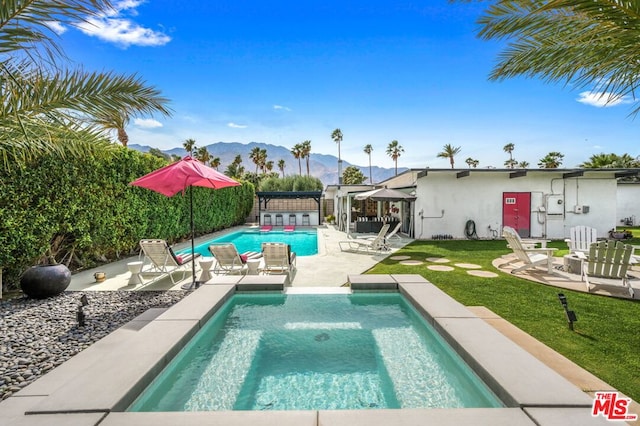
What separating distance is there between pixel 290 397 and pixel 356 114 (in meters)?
21.9

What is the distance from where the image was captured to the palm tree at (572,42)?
2.62 m

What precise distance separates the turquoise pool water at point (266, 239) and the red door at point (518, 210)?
9.86 meters

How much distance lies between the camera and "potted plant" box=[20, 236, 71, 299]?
5.71 metres

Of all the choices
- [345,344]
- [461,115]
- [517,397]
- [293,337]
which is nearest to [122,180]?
[293,337]

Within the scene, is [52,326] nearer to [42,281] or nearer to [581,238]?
[42,281]

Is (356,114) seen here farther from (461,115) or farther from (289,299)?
(289,299)

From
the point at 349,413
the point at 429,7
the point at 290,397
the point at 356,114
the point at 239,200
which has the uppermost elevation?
→ the point at 356,114

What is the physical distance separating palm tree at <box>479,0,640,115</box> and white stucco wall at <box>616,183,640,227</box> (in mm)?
25485

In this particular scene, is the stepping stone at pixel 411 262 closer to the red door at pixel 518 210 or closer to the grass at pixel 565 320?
the grass at pixel 565 320

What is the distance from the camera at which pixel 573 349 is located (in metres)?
3.65

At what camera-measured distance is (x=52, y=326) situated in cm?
457

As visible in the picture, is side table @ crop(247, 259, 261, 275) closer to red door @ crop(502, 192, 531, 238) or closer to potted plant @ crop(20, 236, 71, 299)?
potted plant @ crop(20, 236, 71, 299)

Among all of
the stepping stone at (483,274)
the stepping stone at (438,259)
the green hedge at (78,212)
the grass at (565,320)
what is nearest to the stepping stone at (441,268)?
the grass at (565,320)

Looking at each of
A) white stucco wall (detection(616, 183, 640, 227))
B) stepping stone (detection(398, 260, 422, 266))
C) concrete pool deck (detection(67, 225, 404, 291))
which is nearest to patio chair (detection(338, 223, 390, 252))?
concrete pool deck (detection(67, 225, 404, 291))
